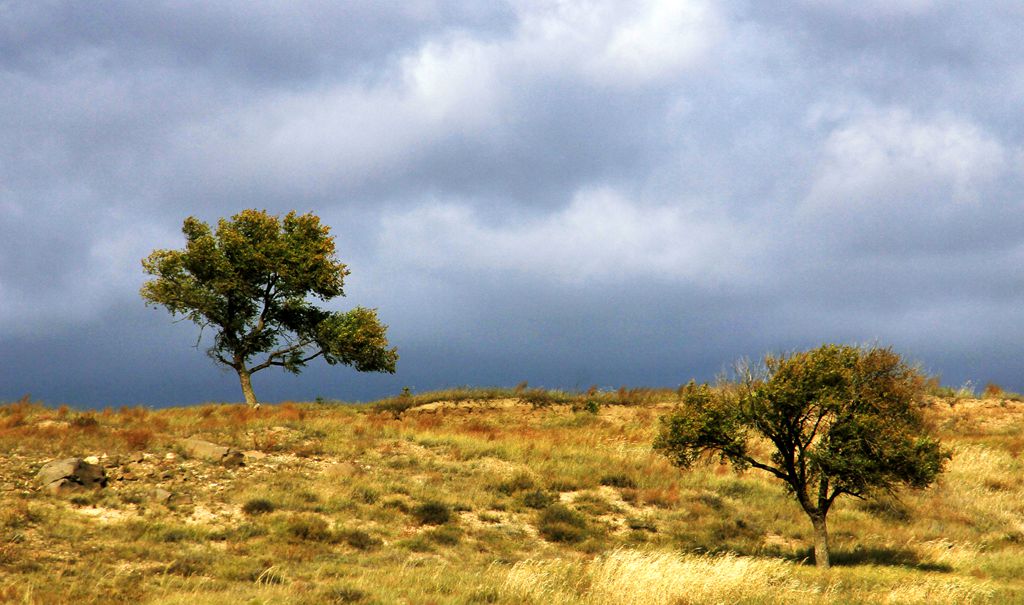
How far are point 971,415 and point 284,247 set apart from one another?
45672 millimetres

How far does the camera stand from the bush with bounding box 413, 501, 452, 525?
23453 millimetres

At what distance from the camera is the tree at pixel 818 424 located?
65.6ft

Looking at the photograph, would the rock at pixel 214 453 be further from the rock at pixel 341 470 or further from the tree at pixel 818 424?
the tree at pixel 818 424

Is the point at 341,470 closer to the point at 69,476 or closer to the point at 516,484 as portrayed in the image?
the point at 516,484

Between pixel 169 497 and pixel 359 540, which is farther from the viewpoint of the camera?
pixel 169 497

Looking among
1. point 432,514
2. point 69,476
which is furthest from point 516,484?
point 69,476

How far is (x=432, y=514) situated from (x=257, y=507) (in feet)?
17.7

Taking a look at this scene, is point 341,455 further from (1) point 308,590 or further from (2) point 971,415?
(2) point 971,415

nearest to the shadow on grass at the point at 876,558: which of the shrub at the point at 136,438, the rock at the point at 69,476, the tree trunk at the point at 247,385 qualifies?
the rock at the point at 69,476

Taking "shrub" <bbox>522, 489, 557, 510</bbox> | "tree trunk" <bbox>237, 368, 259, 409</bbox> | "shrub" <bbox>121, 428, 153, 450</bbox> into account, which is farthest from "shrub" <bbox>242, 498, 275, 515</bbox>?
"tree trunk" <bbox>237, 368, 259, 409</bbox>

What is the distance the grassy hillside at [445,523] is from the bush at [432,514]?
2.7 inches

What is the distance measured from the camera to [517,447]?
3244 centimetres

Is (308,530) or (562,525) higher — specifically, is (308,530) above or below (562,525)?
above

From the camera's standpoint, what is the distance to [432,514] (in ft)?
77.6
